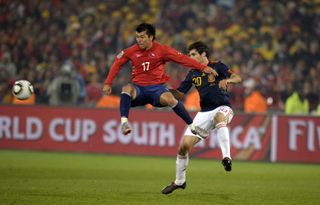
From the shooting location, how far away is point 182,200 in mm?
10492

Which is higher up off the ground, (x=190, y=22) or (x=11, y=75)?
(x=190, y=22)

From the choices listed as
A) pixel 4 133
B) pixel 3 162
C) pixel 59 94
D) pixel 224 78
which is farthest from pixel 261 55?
pixel 224 78

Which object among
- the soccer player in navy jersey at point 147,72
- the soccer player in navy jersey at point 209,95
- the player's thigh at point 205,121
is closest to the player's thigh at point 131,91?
the soccer player in navy jersey at point 147,72

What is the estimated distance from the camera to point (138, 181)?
538 inches

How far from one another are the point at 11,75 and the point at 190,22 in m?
6.44

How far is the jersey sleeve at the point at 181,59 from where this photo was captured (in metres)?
11.5

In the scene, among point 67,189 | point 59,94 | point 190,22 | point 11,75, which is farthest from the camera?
point 190,22

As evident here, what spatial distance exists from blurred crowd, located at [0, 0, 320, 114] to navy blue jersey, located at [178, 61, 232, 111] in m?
9.85

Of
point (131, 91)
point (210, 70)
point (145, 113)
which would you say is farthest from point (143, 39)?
point (145, 113)

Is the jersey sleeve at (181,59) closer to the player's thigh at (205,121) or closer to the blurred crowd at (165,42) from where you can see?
the player's thigh at (205,121)

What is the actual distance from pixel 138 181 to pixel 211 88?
101 inches

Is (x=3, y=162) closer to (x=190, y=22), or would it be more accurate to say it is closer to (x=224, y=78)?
(x=224, y=78)

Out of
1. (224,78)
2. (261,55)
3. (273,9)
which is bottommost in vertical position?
(224,78)

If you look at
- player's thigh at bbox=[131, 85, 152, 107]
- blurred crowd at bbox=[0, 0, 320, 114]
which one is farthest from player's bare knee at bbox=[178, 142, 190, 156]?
blurred crowd at bbox=[0, 0, 320, 114]
